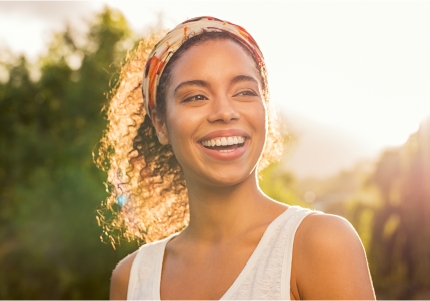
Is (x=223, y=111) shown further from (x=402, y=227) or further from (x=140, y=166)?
(x=402, y=227)

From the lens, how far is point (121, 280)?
288 cm

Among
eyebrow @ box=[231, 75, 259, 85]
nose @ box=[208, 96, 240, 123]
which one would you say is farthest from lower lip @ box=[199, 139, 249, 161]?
eyebrow @ box=[231, 75, 259, 85]

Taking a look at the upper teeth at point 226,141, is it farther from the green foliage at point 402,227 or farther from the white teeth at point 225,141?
the green foliage at point 402,227

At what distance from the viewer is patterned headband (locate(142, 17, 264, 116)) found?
101 inches

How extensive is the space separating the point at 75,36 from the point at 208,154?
22.4 m

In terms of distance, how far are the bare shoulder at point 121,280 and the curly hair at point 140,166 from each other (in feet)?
1.03

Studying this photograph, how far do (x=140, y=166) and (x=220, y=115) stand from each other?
1099 mm

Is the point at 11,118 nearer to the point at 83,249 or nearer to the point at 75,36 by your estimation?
the point at 75,36

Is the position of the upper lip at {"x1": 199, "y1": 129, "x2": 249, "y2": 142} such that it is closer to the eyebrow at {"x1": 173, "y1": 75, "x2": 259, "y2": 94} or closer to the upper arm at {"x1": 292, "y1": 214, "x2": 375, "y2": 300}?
the eyebrow at {"x1": 173, "y1": 75, "x2": 259, "y2": 94}

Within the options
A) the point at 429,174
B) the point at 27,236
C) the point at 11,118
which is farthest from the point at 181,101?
the point at 11,118

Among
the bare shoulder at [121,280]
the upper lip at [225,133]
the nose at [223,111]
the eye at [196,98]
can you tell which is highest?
the eye at [196,98]

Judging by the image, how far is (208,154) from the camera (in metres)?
2.43

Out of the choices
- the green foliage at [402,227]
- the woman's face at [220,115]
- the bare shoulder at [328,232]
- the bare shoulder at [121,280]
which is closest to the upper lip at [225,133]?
the woman's face at [220,115]

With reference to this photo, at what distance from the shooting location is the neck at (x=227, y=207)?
2510 millimetres
